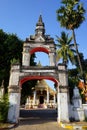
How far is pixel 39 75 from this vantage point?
59.1 ft

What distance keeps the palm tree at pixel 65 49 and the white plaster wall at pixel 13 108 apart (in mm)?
20058

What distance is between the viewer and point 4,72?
2266cm

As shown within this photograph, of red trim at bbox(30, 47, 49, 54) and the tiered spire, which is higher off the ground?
the tiered spire

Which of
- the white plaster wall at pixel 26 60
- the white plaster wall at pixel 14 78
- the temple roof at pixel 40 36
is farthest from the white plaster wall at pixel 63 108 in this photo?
the temple roof at pixel 40 36

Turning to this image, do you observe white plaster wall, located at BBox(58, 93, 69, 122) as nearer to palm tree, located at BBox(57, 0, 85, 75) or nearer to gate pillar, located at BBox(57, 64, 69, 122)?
gate pillar, located at BBox(57, 64, 69, 122)

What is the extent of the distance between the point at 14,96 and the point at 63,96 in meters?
5.03

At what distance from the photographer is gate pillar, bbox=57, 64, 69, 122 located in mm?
16545

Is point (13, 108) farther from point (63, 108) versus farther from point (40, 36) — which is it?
point (40, 36)

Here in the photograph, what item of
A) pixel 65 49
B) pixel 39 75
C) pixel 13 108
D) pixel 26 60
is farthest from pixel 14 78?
pixel 65 49

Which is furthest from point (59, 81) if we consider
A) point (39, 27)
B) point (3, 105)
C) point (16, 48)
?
point (16, 48)

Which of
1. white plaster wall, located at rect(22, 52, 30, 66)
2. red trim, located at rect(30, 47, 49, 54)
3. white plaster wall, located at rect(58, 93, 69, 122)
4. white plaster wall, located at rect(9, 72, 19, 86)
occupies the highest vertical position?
red trim, located at rect(30, 47, 49, 54)

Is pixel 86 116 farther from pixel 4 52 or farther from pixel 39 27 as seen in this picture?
pixel 4 52

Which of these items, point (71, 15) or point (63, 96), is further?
point (71, 15)

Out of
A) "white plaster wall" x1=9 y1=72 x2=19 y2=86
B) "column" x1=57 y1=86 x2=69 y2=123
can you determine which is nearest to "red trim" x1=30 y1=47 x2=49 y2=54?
"white plaster wall" x1=9 y1=72 x2=19 y2=86
